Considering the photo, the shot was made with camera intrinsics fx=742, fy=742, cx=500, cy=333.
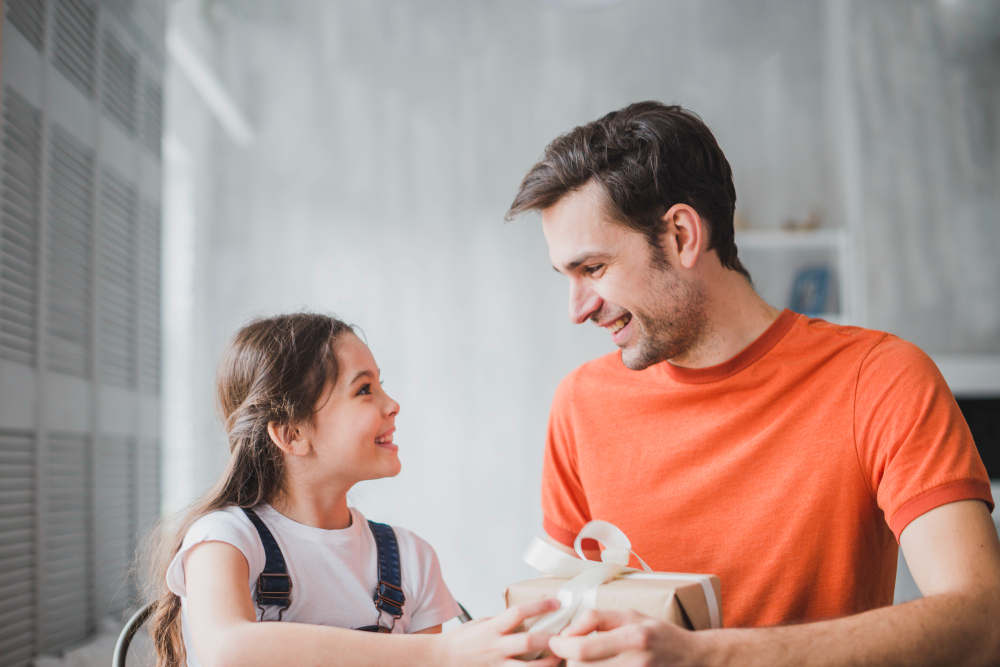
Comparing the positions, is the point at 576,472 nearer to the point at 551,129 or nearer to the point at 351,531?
the point at 351,531

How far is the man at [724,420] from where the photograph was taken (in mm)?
972

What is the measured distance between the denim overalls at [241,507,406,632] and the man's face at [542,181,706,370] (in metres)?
0.48

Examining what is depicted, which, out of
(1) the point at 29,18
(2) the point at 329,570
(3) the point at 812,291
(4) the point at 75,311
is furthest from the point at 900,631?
(3) the point at 812,291

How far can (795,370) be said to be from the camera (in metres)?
1.14

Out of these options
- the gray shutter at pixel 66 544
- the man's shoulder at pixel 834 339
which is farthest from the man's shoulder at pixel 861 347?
the gray shutter at pixel 66 544

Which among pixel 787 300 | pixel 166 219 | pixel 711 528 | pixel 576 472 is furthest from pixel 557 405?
pixel 166 219

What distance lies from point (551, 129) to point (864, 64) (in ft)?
4.44

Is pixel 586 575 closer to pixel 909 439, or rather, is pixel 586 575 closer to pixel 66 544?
pixel 909 439

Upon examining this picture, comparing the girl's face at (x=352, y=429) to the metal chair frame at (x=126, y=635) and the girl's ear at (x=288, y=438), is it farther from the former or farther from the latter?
the metal chair frame at (x=126, y=635)

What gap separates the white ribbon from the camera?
0.71m

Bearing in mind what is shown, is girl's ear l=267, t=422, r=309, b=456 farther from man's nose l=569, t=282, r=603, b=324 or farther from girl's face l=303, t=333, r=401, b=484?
man's nose l=569, t=282, r=603, b=324

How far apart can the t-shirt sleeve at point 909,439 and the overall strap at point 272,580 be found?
2.62 ft

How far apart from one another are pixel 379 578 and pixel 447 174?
263 centimetres

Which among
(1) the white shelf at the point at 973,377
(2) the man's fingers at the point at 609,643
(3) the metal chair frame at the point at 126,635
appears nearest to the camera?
(2) the man's fingers at the point at 609,643
